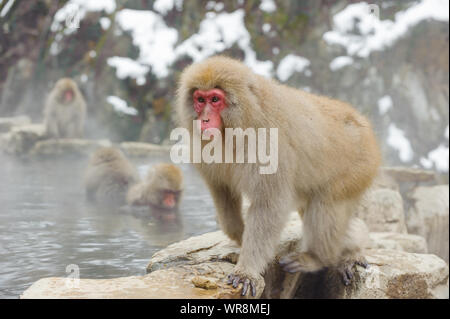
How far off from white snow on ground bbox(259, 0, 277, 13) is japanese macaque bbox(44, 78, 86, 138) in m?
2.97

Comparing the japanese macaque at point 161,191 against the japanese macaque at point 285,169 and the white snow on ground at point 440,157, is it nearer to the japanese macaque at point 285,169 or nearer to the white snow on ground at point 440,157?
the japanese macaque at point 285,169

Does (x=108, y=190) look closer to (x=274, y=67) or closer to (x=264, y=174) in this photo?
(x=264, y=174)

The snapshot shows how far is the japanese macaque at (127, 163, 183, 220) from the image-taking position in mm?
4637

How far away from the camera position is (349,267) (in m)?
3.12

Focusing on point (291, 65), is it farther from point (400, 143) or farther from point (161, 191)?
point (161, 191)

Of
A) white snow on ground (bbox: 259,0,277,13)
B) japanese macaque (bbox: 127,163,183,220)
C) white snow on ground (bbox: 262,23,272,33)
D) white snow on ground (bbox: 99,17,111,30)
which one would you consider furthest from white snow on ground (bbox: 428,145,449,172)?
white snow on ground (bbox: 99,17,111,30)

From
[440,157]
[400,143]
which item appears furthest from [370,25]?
[440,157]

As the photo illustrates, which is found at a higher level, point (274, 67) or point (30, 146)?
point (274, 67)

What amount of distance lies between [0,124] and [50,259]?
3.34m

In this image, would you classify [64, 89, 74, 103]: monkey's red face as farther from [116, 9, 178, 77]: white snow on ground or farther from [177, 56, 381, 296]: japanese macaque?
[177, 56, 381, 296]: japanese macaque

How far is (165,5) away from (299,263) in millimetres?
4755
